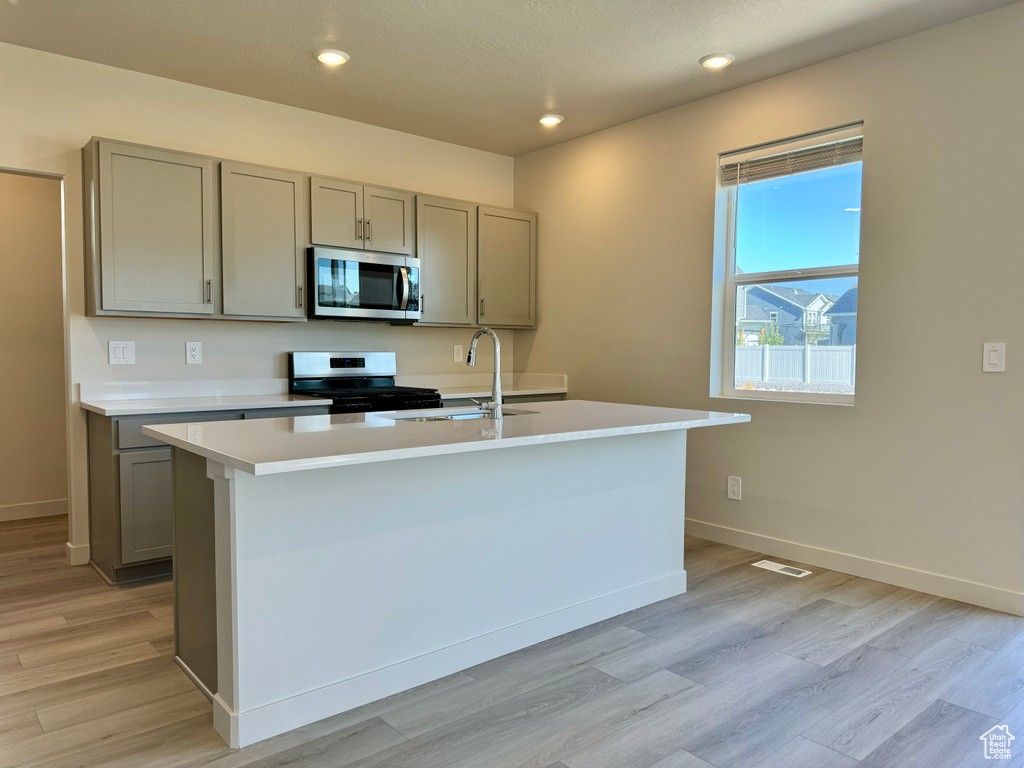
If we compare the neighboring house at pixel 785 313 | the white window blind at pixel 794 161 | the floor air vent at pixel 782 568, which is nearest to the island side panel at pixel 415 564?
the floor air vent at pixel 782 568

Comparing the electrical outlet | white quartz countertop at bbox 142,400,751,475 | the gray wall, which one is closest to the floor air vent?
white quartz countertop at bbox 142,400,751,475

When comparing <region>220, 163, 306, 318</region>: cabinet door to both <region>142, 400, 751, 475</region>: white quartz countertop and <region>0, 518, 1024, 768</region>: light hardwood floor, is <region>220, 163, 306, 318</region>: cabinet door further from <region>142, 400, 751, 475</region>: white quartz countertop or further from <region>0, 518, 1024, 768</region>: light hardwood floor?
<region>0, 518, 1024, 768</region>: light hardwood floor

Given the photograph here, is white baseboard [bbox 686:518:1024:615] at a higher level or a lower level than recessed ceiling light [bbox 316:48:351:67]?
lower

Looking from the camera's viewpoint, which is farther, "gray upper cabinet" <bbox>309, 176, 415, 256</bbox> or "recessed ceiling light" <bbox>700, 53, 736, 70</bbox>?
"gray upper cabinet" <bbox>309, 176, 415, 256</bbox>

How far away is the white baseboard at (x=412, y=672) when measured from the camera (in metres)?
1.90

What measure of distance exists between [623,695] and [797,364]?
2162mm

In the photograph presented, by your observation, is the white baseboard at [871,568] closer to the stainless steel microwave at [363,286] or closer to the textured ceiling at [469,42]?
the stainless steel microwave at [363,286]

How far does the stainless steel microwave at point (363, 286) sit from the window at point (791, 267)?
1.86 meters

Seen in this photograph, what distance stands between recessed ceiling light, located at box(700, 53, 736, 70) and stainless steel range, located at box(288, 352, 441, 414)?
227 cm

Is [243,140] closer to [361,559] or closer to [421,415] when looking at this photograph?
[421,415]

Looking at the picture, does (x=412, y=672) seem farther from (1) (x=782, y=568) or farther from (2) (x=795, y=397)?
(2) (x=795, y=397)

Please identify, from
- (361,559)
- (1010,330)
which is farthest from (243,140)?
(1010,330)

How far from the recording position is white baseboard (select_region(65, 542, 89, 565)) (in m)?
3.52

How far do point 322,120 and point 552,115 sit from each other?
1421 millimetres
